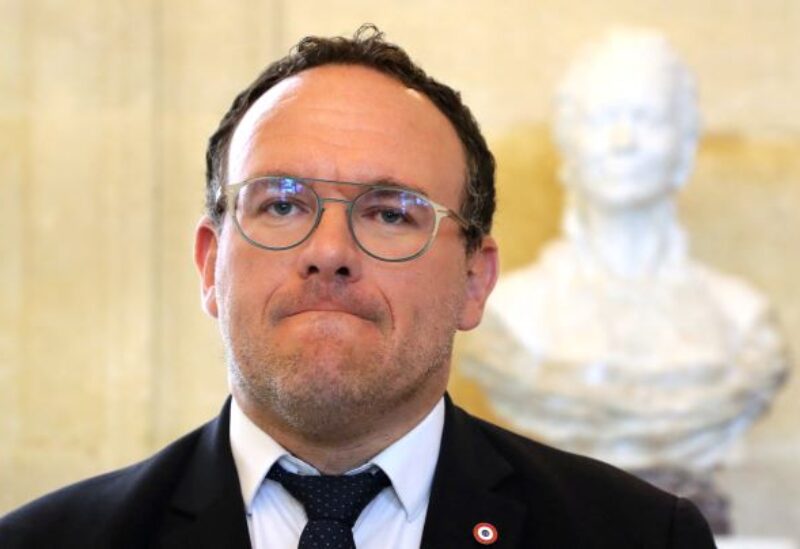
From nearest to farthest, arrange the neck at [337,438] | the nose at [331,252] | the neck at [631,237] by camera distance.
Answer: the nose at [331,252] → the neck at [337,438] → the neck at [631,237]

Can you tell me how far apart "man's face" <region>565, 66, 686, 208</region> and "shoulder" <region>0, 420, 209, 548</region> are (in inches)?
153

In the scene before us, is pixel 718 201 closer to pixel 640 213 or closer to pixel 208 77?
pixel 640 213

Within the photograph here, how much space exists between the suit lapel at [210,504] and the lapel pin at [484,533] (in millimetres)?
322

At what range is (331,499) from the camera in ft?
7.50

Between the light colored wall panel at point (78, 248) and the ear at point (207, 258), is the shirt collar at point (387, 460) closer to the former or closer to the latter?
the ear at point (207, 258)

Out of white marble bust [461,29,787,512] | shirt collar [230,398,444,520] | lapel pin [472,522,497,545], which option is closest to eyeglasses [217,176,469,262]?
shirt collar [230,398,444,520]

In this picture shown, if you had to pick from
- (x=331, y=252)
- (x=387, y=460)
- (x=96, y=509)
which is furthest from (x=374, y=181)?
(x=96, y=509)

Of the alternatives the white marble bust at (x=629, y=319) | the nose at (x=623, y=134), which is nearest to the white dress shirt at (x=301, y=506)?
the white marble bust at (x=629, y=319)

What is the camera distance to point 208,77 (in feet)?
24.7

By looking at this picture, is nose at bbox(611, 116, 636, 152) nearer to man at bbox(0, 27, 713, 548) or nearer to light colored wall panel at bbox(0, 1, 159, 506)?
light colored wall panel at bbox(0, 1, 159, 506)

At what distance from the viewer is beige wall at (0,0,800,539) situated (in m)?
7.35

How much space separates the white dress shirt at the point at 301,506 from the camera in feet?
7.57

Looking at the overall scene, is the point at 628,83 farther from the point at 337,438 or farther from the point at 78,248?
the point at 337,438

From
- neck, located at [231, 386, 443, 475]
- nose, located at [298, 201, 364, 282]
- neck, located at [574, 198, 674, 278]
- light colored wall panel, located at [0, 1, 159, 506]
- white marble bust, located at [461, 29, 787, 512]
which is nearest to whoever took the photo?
nose, located at [298, 201, 364, 282]
